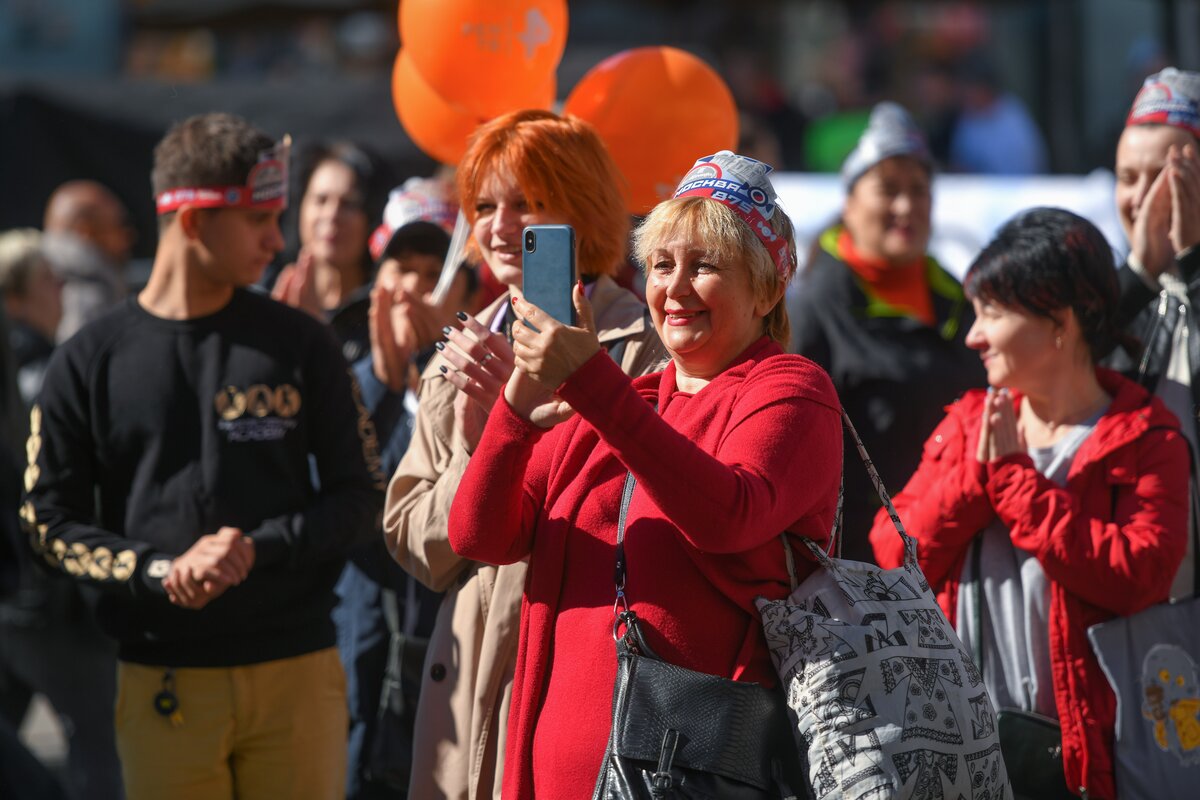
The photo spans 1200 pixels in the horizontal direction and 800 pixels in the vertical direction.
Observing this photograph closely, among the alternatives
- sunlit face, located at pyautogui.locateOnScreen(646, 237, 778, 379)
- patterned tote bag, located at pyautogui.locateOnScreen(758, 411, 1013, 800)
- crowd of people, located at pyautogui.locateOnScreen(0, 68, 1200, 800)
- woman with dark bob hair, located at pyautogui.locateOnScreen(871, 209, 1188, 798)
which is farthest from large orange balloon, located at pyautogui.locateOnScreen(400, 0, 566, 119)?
patterned tote bag, located at pyautogui.locateOnScreen(758, 411, 1013, 800)

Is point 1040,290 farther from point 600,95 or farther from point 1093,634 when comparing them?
point 600,95

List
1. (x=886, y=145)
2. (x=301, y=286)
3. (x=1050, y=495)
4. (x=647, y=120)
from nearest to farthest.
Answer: (x=1050, y=495)
(x=647, y=120)
(x=886, y=145)
(x=301, y=286)

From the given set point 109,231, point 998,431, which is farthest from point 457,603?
point 109,231

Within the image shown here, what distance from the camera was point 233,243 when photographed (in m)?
3.88

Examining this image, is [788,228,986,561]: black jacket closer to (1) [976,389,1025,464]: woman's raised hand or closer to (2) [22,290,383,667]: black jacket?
(1) [976,389,1025,464]: woman's raised hand

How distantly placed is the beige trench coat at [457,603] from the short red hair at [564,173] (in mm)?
104

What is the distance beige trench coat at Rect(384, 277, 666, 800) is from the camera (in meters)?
3.21

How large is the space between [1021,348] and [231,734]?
216 centimetres

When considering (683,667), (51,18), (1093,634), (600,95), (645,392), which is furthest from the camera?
(51,18)

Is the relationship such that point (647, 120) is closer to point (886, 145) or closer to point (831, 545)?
point (886, 145)

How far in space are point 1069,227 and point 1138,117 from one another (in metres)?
0.65

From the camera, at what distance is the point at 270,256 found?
400 cm

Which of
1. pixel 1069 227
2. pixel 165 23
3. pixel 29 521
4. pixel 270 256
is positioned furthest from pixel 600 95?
pixel 165 23

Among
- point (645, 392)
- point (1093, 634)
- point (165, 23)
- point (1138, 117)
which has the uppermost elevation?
point (165, 23)
